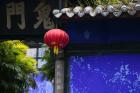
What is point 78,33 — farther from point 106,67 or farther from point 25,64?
point 25,64

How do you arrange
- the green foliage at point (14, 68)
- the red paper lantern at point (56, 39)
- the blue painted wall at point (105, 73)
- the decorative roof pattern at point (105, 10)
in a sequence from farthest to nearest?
the green foliage at point (14, 68) → the blue painted wall at point (105, 73) → the red paper lantern at point (56, 39) → the decorative roof pattern at point (105, 10)

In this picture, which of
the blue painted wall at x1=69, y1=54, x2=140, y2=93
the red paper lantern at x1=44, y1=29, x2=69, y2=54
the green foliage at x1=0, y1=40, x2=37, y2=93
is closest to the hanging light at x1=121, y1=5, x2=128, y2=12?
the blue painted wall at x1=69, y1=54, x2=140, y2=93

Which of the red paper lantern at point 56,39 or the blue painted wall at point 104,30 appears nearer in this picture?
the red paper lantern at point 56,39

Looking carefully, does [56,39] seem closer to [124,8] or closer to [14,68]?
[124,8]

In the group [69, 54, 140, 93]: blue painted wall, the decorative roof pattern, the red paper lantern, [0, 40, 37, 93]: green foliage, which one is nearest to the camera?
the decorative roof pattern

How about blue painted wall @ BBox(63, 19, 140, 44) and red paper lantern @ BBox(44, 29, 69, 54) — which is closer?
red paper lantern @ BBox(44, 29, 69, 54)

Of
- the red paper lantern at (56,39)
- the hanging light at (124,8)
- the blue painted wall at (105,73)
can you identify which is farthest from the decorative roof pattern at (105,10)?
the blue painted wall at (105,73)

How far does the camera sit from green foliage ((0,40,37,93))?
1454 centimetres

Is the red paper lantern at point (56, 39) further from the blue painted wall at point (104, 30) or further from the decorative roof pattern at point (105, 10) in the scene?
the blue painted wall at point (104, 30)

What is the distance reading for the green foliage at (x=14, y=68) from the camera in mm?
14539

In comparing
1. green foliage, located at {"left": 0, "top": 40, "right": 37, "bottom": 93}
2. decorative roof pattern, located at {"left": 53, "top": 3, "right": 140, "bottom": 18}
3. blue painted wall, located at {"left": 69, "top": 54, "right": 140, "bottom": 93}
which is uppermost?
decorative roof pattern, located at {"left": 53, "top": 3, "right": 140, "bottom": 18}

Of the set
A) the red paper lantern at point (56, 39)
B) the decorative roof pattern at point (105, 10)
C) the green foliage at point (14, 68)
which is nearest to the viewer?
the decorative roof pattern at point (105, 10)

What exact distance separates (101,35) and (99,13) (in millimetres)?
969

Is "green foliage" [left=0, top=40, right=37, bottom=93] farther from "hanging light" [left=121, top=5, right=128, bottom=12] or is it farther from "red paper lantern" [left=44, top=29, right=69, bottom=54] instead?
"hanging light" [left=121, top=5, right=128, bottom=12]
